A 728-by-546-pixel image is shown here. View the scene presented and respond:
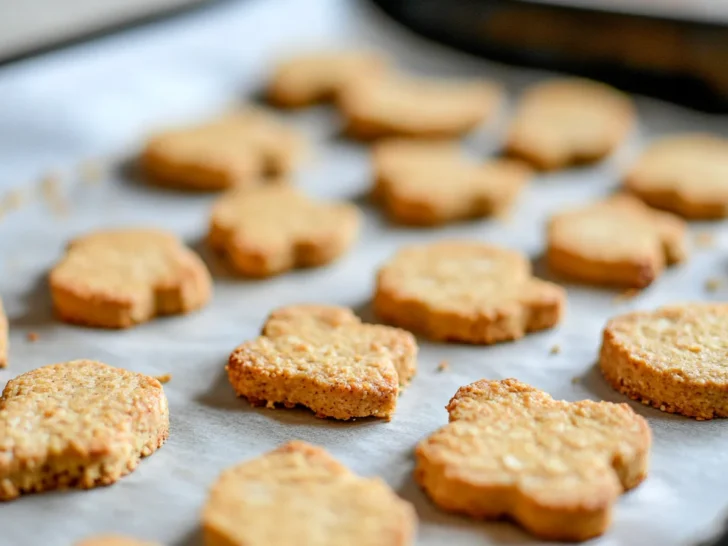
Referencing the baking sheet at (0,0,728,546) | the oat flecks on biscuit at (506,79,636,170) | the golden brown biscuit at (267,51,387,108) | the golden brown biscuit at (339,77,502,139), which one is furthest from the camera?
the golden brown biscuit at (267,51,387,108)

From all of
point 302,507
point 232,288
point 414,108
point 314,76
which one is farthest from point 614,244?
point 314,76

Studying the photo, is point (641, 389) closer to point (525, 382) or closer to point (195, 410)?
point (525, 382)

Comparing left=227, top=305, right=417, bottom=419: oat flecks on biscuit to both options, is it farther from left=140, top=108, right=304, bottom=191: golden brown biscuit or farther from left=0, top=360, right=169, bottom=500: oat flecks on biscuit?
left=140, top=108, right=304, bottom=191: golden brown biscuit

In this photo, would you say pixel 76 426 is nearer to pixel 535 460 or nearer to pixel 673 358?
pixel 535 460

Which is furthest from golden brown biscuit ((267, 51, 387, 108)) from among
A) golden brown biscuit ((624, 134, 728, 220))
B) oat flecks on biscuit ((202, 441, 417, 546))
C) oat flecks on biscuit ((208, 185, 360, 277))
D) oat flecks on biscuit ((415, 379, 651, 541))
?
oat flecks on biscuit ((202, 441, 417, 546))

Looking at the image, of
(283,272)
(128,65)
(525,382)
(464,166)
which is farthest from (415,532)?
(128,65)
